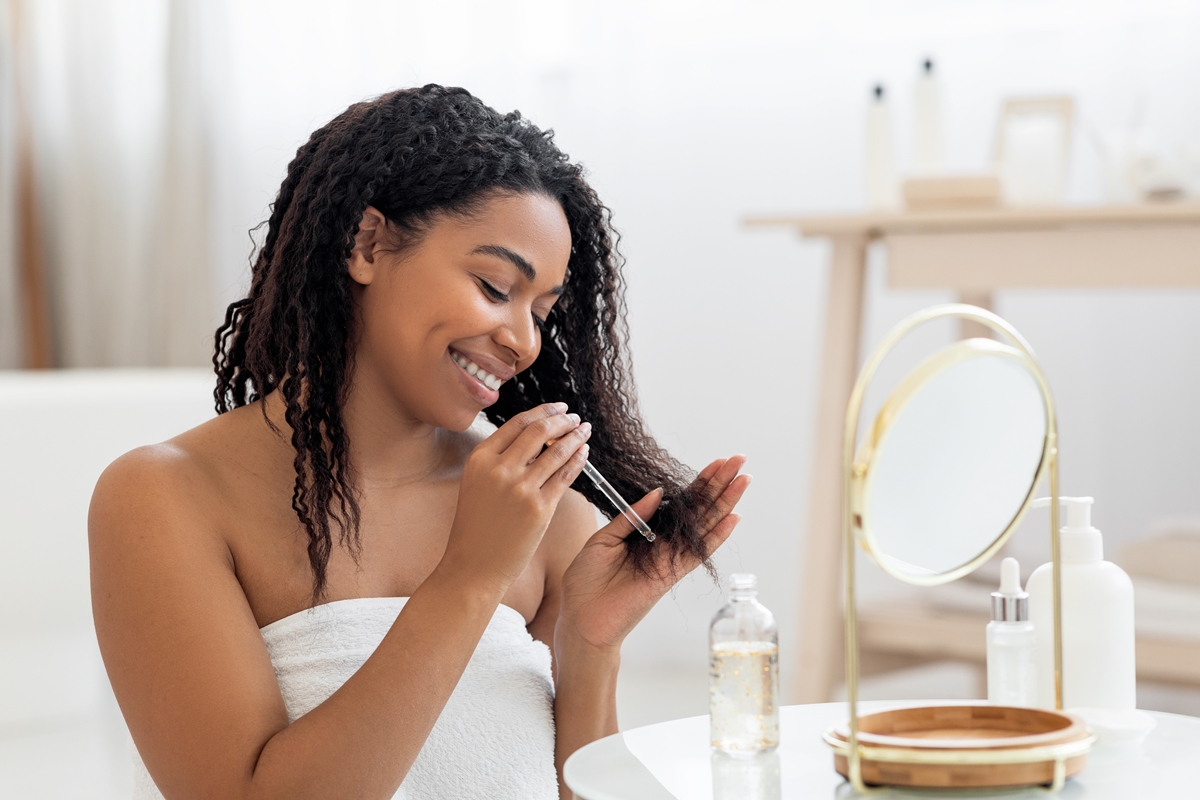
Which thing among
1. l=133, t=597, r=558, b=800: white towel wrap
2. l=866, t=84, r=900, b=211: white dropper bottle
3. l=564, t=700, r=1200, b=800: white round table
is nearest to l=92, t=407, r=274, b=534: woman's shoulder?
l=133, t=597, r=558, b=800: white towel wrap

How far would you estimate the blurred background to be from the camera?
2107 millimetres

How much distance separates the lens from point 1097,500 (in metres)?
2.27

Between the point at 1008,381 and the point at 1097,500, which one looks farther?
the point at 1097,500

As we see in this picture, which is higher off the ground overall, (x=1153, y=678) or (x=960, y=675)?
(x=1153, y=678)

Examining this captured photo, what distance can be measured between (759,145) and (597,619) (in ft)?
5.51

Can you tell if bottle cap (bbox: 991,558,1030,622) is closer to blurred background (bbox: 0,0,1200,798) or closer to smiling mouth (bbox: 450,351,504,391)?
smiling mouth (bbox: 450,351,504,391)

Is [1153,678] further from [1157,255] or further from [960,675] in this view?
[960,675]

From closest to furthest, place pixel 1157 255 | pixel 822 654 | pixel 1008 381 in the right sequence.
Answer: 1. pixel 1008 381
2. pixel 1157 255
3. pixel 822 654

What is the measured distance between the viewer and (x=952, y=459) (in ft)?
2.35

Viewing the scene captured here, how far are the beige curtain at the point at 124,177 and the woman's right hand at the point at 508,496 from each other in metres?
2.16

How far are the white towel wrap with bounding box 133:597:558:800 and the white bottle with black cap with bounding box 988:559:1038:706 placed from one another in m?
0.38

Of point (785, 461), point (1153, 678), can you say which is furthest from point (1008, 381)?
point (785, 461)

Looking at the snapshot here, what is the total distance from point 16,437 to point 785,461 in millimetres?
1331

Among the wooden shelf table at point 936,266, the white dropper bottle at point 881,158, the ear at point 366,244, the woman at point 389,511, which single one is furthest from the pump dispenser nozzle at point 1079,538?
the white dropper bottle at point 881,158
